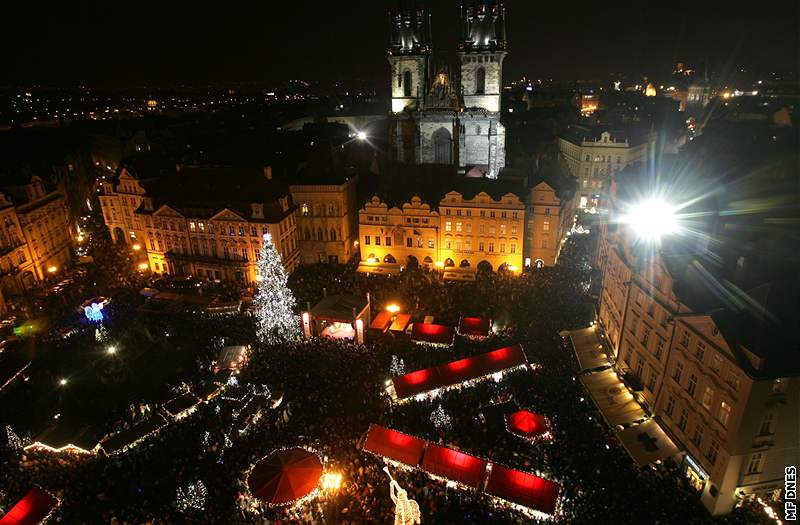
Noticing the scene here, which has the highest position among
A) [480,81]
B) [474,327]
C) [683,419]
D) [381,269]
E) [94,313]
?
[480,81]

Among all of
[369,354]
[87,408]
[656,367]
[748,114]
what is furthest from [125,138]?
[748,114]

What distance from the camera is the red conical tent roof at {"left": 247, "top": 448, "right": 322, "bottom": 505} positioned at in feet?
77.0

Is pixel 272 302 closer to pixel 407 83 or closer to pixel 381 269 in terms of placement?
pixel 381 269

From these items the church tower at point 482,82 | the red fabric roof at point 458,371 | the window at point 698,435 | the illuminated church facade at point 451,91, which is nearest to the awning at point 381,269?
the red fabric roof at point 458,371

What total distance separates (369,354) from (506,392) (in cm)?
1014

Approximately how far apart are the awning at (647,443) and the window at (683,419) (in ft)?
3.53

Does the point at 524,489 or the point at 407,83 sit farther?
the point at 407,83

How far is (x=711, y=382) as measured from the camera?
2322 centimetres

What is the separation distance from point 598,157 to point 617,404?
47.3 metres

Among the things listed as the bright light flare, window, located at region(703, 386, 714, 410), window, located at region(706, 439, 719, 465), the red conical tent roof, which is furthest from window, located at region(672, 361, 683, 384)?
the red conical tent roof

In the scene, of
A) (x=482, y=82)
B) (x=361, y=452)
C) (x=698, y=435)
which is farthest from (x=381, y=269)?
(x=698, y=435)

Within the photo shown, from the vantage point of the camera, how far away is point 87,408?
3130 centimetres

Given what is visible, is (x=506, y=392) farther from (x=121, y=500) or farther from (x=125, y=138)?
(x=125, y=138)

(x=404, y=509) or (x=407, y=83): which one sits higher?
(x=407, y=83)
